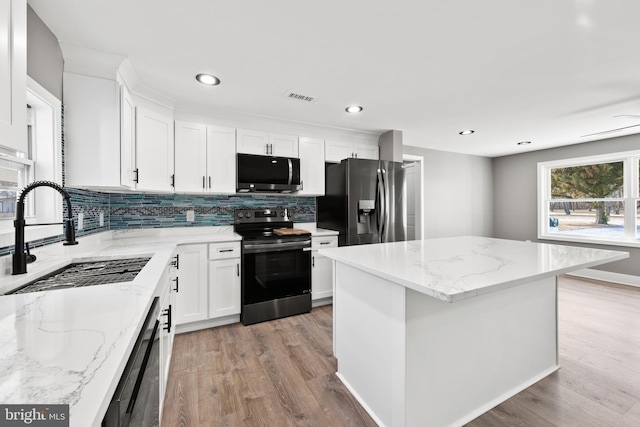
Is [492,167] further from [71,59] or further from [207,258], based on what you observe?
[71,59]

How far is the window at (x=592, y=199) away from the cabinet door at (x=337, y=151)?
13.1 feet

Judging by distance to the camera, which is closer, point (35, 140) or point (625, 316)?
point (35, 140)

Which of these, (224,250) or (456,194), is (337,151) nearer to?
(224,250)

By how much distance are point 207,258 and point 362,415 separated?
6.25 feet

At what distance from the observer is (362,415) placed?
1.59 meters

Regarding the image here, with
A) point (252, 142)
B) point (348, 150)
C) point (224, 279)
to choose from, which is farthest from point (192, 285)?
point (348, 150)

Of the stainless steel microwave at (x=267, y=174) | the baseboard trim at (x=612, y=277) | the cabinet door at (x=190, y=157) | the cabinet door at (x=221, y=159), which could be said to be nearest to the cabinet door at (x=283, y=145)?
the stainless steel microwave at (x=267, y=174)

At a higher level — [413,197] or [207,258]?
[413,197]

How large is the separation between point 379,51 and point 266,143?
1.68 metres

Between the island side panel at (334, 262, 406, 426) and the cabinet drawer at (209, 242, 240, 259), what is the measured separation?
1.29m

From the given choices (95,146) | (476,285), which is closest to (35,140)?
(95,146)

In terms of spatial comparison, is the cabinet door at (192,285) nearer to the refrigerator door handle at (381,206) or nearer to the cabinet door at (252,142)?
the cabinet door at (252,142)

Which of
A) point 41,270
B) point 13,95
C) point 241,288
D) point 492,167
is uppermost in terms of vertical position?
point 492,167

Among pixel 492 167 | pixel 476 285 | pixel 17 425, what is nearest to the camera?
pixel 17 425
